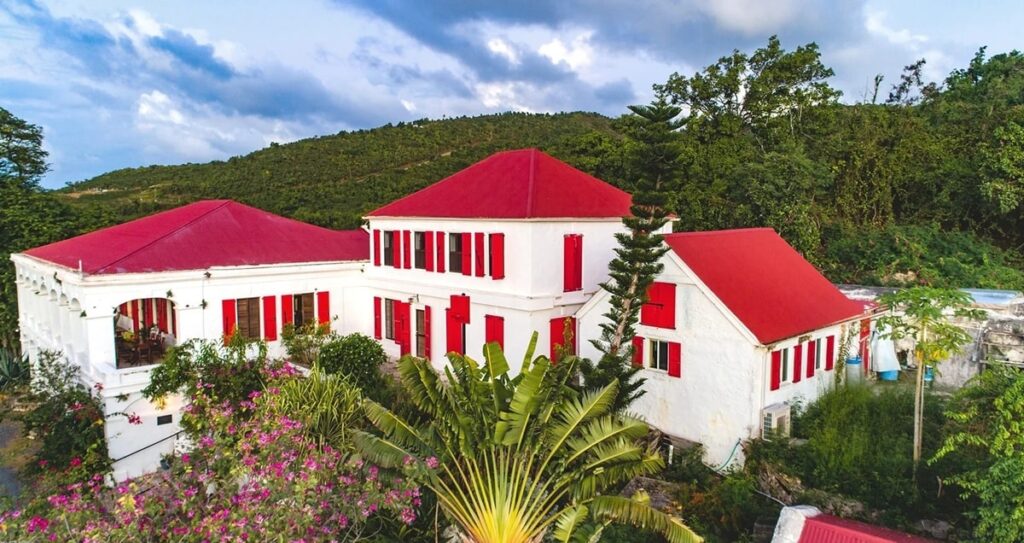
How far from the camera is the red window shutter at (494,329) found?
18614 millimetres

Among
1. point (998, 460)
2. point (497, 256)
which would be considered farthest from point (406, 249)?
point (998, 460)

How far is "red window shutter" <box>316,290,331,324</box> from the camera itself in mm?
21750

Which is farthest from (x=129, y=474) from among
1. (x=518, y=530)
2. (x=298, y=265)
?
(x=518, y=530)

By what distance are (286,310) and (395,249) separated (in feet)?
12.9

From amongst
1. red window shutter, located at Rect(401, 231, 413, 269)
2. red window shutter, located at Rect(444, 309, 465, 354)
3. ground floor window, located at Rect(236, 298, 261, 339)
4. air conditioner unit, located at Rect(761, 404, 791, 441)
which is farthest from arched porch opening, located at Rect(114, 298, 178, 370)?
air conditioner unit, located at Rect(761, 404, 791, 441)

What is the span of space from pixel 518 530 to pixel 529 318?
291 inches

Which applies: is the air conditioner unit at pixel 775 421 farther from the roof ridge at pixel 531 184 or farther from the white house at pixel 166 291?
the white house at pixel 166 291

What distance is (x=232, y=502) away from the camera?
8273mm

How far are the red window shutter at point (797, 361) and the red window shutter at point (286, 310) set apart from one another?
47.6ft

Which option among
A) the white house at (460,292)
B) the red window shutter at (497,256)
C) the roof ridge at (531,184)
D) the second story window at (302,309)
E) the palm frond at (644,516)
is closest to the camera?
the palm frond at (644,516)

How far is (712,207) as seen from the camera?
30.9 m

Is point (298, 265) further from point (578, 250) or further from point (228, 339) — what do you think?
point (578, 250)

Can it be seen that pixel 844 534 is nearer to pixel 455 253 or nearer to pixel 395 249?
pixel 455 253

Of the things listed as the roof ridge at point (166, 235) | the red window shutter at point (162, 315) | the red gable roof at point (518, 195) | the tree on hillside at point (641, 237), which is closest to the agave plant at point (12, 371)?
the red window shutter at point (162, 315)
